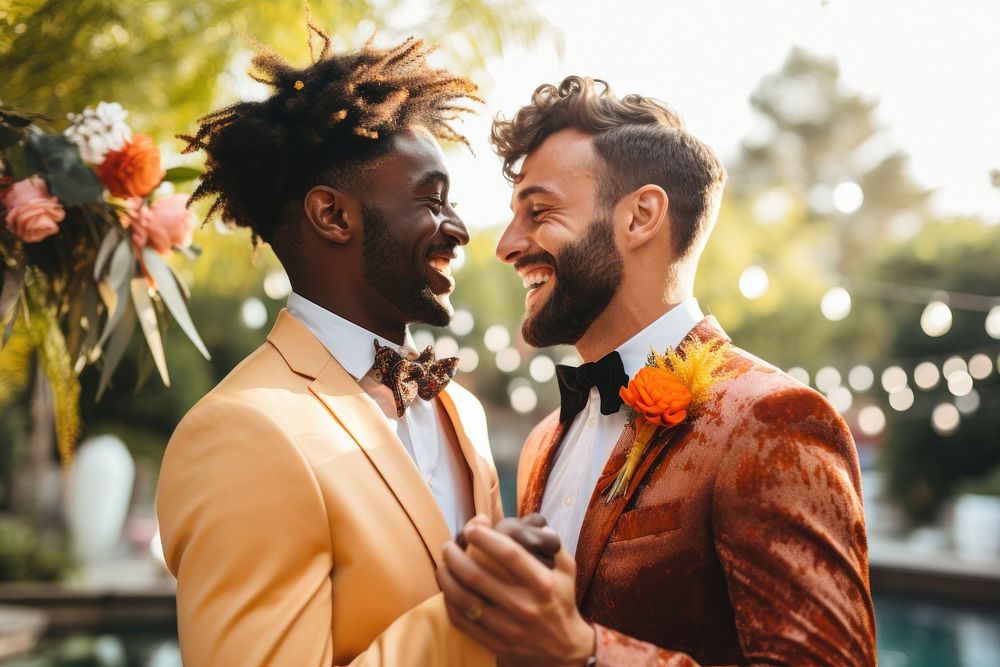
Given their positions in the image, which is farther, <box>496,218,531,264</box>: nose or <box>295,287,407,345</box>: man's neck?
<box>496,218,531,264</box>: nose

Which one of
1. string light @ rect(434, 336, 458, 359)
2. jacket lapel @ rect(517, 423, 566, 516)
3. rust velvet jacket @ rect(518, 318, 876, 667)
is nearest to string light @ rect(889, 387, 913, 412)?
string light @ rect(434, 336, 458, 359)

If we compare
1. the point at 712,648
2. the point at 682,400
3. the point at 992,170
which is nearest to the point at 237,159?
the point at 682,400

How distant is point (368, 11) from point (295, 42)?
0.64 meters

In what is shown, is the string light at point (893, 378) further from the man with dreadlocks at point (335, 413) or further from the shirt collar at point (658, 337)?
the man with dreadlocks at point (335, 413)

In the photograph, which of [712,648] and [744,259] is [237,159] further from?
[744,259]

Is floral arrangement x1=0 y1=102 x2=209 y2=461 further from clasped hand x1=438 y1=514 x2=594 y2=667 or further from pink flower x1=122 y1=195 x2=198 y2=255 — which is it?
clasped hand x1=438 y1=514 x2=594 y2=667

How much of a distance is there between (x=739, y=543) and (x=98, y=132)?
2594mm

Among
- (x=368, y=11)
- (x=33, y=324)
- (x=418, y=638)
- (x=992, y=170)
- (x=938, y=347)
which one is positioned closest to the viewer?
(x=418, y=638)

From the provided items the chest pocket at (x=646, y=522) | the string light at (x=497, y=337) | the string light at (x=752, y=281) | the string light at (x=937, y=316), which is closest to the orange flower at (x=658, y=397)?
the chest pocket at (x=646, y=522)

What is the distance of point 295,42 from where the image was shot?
7.19 metres

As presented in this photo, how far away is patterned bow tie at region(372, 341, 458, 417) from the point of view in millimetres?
2459

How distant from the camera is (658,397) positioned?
2314 millimetres

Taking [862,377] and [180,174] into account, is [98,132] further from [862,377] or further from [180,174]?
[862,377]

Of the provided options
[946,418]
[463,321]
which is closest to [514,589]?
[946,418]
